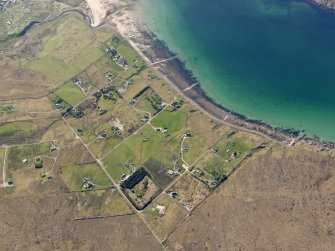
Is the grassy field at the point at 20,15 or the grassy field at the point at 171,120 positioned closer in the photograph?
the grassy field at the point at 171,120

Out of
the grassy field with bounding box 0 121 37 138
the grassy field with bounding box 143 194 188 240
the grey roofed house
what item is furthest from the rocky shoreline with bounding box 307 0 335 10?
the grassy field with bounding box 0 121 37 138

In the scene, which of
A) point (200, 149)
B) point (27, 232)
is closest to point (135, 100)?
point (200, 149)

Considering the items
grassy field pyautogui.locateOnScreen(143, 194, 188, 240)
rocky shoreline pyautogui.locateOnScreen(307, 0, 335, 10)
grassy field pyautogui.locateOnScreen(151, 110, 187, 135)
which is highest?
rocky shoreline pyautogui.locateOnScreen(307, 0, 335, 10)

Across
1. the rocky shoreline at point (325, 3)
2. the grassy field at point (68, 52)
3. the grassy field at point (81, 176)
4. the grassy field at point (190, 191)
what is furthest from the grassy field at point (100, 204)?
the rocky shoreline at point (325, 3)

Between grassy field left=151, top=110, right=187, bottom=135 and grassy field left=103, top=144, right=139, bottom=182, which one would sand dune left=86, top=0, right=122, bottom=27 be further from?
grassy field left=103, top=144, right=139, bottom=182

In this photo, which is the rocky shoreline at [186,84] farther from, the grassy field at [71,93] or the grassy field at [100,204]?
the grassy field at [100,204]

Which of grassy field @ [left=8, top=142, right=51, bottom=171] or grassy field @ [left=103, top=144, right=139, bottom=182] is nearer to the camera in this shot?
grassy field @ [left=103, top=144, right=139, bottom=182]
